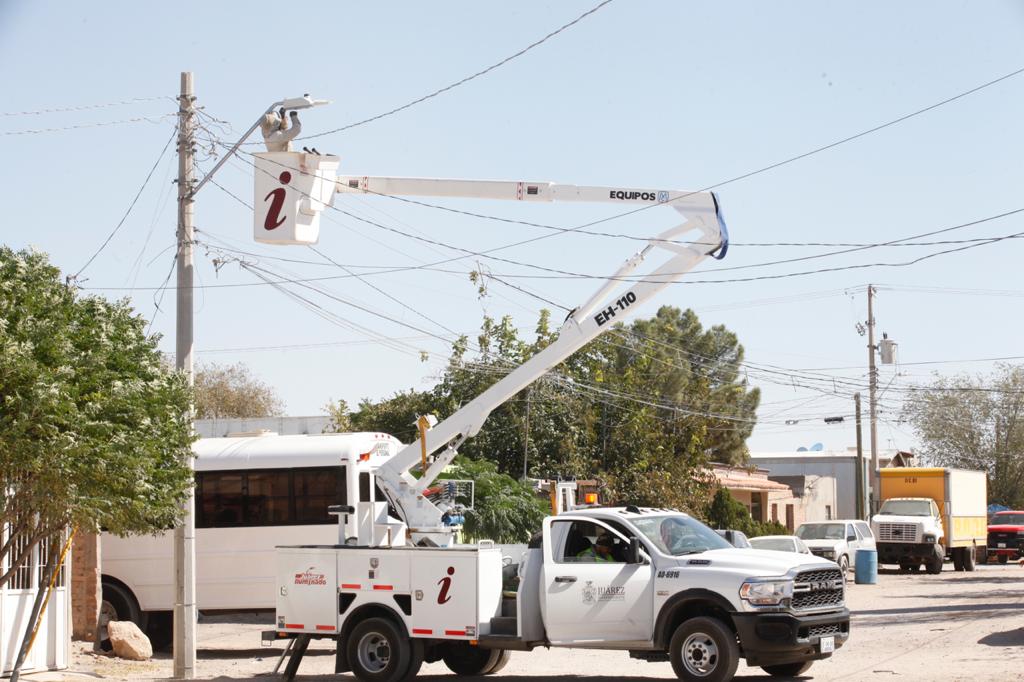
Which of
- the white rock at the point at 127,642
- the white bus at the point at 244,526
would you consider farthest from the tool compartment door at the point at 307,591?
the white bus at the point at 244,526

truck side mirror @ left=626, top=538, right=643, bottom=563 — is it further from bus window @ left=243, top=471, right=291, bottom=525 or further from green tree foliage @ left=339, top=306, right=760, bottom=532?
green tree foliage @ left=339, top=306, right=760, bottom=532

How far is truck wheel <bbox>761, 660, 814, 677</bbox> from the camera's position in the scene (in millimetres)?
15367

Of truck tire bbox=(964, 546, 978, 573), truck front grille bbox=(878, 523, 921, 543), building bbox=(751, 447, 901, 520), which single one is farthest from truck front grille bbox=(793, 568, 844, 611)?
building bbox=(751, 447, 901, 520)

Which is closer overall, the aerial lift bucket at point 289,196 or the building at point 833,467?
the aerial lift bucket at point 289,196

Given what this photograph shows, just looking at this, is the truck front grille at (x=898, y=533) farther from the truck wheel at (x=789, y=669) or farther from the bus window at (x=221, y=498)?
the truck wheel at (x=789, y=669)

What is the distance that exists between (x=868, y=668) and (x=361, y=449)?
9.98 metres

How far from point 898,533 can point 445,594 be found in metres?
29.5

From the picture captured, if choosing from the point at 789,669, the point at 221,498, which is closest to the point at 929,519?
the point at 221,498

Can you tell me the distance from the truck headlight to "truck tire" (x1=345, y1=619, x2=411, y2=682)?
4.16 m

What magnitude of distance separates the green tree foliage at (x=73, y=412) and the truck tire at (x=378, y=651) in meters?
2.83

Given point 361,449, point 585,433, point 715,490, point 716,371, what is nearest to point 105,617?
point 361,449

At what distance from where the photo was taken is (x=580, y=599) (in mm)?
14922

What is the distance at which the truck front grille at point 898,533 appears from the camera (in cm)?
4141

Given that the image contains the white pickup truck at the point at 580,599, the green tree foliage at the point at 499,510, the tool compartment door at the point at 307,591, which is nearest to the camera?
the white pickup truck at the point at 580,599
